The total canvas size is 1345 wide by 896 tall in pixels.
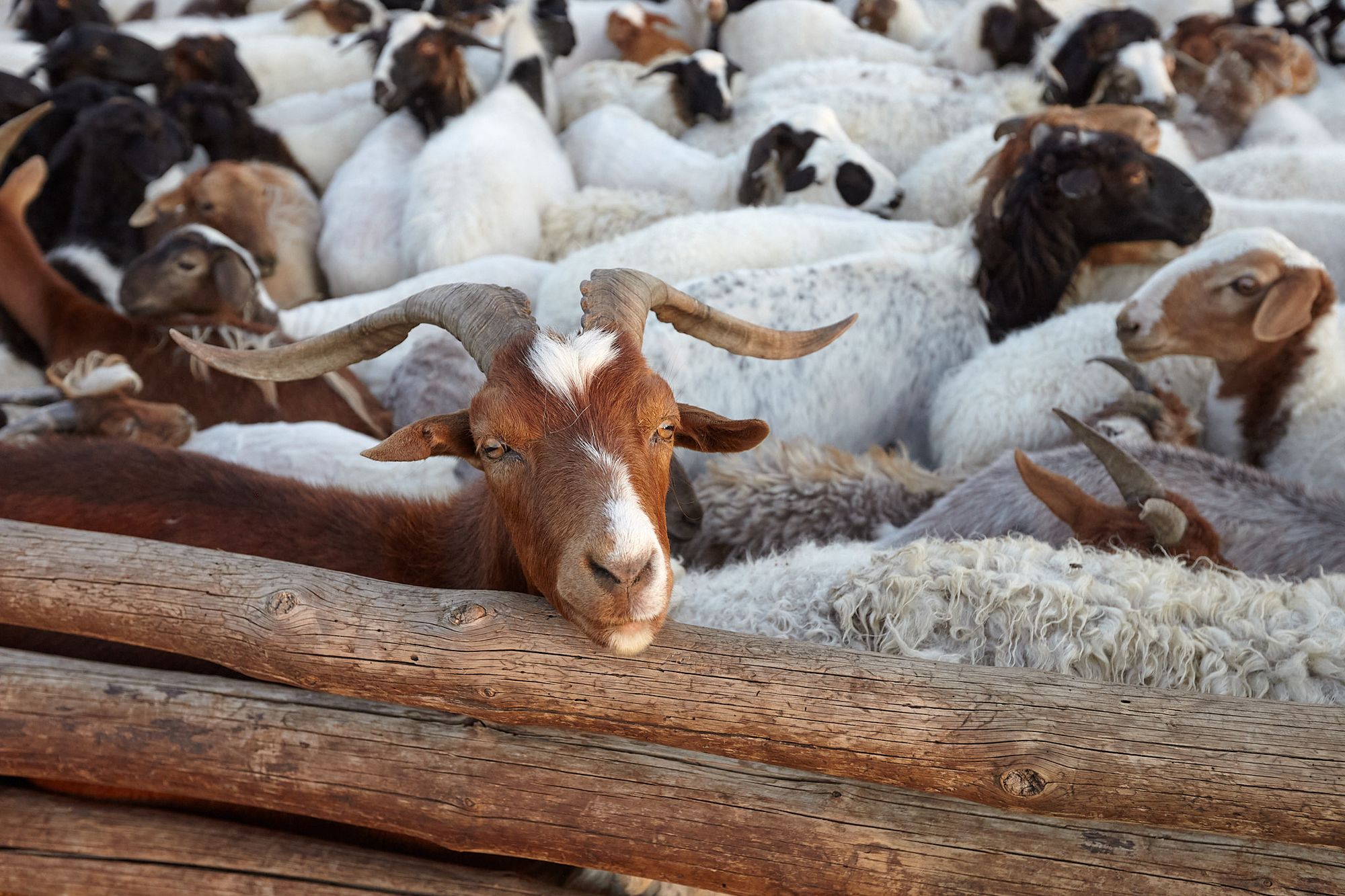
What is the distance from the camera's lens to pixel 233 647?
2.35m

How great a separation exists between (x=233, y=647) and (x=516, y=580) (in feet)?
2.10

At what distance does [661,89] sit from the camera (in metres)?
8.53

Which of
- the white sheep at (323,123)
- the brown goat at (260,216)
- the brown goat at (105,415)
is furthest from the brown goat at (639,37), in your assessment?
the brown goat at (105,415)

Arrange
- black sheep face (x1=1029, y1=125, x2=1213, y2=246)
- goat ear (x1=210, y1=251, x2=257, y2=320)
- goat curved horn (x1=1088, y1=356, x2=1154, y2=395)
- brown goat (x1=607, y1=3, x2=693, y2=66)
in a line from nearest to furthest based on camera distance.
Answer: goat curved horn (x1=1088, y1=356, x2=1154, y2=395) → black sheep face (x1=1029, y1=125, x2=1213, y2=246) → goat ear (x1=210, y1=251, x2=257, y2=320) → brown goat (x1=607, y1=3, x2=693, y2=66)

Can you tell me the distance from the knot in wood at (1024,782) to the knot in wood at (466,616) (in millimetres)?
1092

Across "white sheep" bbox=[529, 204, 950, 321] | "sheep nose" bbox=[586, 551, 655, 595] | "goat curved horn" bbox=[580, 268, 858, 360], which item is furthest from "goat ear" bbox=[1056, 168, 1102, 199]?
"sheep nose" bbox=[586, 551, 655, 595]

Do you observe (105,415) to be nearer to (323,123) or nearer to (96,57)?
(323,123)

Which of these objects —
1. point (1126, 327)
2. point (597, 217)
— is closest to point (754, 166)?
point (597, 217)

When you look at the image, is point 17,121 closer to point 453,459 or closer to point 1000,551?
point 453,459

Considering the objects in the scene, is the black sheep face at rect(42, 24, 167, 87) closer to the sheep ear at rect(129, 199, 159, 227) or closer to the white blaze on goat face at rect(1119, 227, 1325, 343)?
the sheep ear at rect(129, 199, 159, 227)

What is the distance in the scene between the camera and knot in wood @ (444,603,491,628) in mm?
2270

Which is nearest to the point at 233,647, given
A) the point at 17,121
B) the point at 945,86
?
the point at 17,121

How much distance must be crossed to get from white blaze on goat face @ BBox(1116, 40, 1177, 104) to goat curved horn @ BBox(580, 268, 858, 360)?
5749mm

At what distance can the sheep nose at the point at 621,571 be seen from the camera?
2.09m
